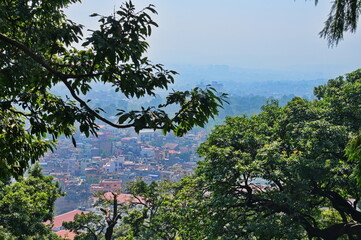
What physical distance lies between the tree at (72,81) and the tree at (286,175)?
461 cm

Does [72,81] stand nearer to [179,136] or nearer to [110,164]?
[179,136]

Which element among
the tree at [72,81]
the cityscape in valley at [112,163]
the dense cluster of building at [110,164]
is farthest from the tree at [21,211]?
the cityscape in valley at [112,163]

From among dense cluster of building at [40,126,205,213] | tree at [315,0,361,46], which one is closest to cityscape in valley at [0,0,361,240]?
tree at [315,0,361,46]

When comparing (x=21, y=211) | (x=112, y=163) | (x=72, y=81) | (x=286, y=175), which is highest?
(x=72, y=81)

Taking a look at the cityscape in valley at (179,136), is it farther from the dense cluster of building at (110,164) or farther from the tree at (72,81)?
the dense cluster of building at (110,164)

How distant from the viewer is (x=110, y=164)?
2677 inches

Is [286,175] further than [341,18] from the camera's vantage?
Yes

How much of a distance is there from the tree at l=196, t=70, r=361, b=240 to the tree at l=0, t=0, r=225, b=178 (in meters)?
4.61

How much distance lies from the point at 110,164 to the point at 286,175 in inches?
2479

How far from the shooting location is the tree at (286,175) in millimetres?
7223

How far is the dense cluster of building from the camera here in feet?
172

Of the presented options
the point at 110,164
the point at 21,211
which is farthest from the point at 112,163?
the point at 21,211

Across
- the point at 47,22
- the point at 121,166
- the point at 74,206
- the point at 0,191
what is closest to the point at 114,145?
the point at 121,166

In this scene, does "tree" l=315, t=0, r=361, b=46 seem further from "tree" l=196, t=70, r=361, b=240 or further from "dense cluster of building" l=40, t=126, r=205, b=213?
"dense cluster of building" l=40, t=126, r=205, b=213
